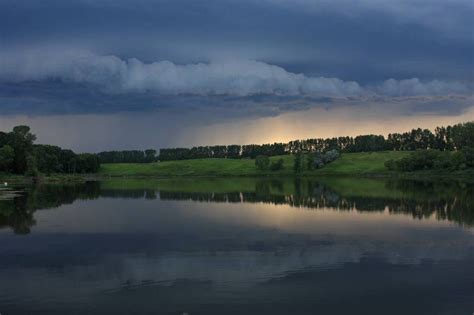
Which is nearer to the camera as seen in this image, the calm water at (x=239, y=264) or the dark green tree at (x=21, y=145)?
the calm water at (x=239, y=264)

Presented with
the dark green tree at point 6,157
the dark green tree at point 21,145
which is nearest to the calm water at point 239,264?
the dark green tree at point 6,157

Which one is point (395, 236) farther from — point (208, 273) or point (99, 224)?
point (99, 224)

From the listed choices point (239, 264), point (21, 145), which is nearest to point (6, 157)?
point (21, 145)

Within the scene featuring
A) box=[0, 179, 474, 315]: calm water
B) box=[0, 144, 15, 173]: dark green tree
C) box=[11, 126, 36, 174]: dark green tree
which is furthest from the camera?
box=[11, 126, 36, 174]: dark green tree

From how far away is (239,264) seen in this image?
98.4 feet

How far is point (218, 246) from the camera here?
36656mm

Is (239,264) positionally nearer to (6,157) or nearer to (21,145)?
(6,157)

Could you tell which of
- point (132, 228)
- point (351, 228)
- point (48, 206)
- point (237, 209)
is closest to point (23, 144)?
point (48, 206)

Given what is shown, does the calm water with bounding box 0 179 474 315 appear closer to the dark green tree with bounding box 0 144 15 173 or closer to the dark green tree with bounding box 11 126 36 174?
the dark green tree with bounding box 0 144 15 173

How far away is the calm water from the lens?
73.1ft

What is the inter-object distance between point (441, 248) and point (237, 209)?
3475 cm

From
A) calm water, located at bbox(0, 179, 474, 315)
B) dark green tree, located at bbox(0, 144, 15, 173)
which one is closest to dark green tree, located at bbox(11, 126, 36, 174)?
dark green tree, located at bbox(0, 144, 15, 173)

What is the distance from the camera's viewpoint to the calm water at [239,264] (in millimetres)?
22281

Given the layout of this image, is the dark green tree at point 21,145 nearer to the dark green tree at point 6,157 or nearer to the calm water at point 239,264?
the dark green tree at point 6,157
